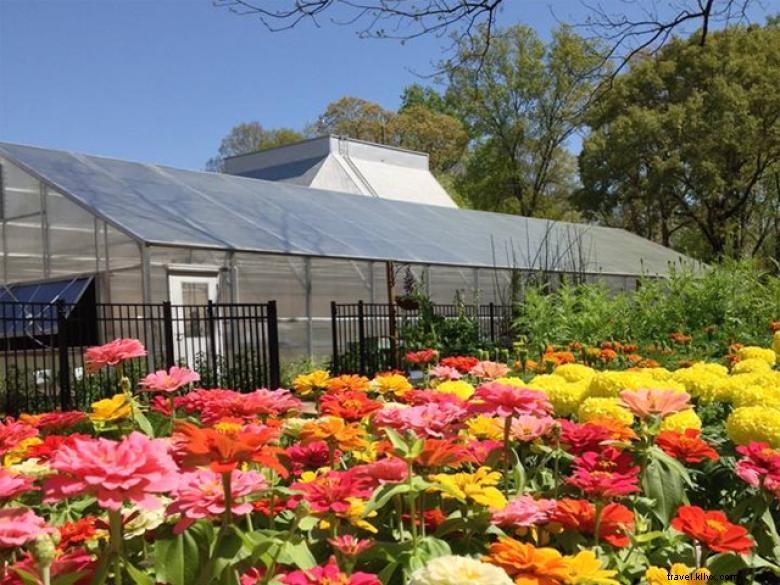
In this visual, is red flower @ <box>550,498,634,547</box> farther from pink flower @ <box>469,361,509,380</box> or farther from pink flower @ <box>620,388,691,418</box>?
pink flower @ <box>469,361,509,380</box>

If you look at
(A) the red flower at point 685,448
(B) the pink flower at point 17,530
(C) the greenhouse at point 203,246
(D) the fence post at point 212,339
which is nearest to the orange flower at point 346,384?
(A) the red flower at point 685,448

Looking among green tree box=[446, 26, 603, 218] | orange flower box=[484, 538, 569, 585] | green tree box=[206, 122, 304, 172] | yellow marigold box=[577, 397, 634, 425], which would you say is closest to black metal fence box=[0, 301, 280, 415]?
yellow marigold box=[577, 397, 634, 425]

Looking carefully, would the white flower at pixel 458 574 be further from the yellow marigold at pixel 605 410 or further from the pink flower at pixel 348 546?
the yellow marigold at pixel 605 410

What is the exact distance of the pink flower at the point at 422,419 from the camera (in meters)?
1.36

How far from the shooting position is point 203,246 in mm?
9719

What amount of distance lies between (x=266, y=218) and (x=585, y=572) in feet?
38.3

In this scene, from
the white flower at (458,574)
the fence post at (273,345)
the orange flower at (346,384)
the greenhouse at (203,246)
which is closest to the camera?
the white flower at (458,574)

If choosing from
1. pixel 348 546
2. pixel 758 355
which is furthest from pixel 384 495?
pixel 758 355

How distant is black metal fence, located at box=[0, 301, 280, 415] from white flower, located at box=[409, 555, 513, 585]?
24.5 ft

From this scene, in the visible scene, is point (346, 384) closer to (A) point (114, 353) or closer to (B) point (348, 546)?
(A) point (114, 353)

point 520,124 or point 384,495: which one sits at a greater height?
point 520,124

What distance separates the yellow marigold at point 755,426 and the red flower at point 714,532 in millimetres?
558

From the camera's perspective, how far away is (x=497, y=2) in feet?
18.1

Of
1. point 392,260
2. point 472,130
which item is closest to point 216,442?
point 392,260
